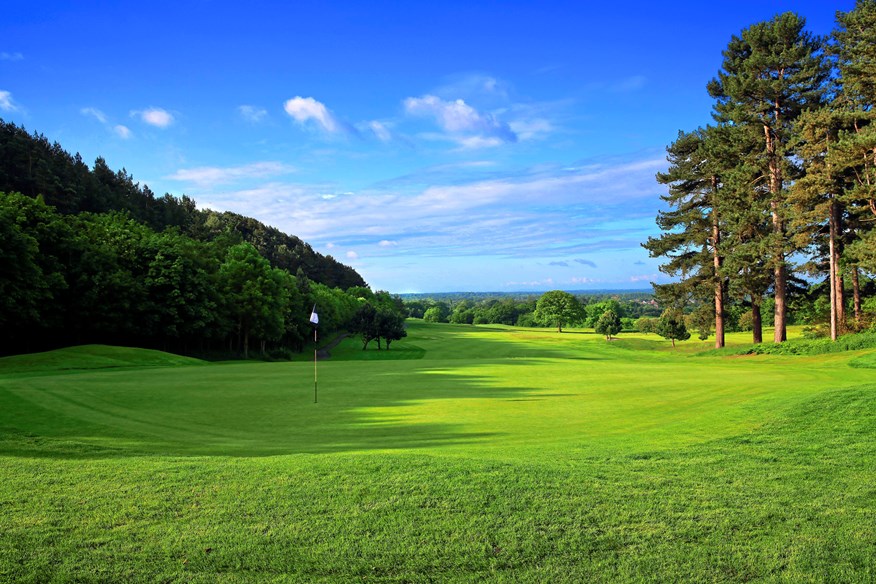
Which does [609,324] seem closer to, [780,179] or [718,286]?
[718,286]

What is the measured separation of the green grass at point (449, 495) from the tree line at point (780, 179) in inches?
1091

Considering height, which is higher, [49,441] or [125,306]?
[125,306]

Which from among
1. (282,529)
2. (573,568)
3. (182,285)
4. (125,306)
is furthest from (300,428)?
(182,285)

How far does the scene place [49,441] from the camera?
11109 mm

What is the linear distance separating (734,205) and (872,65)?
39.4ft

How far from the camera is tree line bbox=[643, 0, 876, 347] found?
35.0 m

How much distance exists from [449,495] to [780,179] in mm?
44798

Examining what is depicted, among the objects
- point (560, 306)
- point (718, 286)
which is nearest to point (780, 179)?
point (718, 286)

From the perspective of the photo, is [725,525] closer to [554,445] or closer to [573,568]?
[573,568]

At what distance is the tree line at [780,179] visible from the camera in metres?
35.0

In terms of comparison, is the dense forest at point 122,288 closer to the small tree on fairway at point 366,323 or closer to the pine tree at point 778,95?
the small tree on fairway at point 366,323

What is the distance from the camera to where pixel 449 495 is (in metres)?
6.69

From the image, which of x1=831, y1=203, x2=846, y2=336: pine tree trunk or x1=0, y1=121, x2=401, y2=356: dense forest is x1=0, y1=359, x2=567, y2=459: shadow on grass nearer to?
x1=0, y1=121, x2=401, y2=356: dense forest

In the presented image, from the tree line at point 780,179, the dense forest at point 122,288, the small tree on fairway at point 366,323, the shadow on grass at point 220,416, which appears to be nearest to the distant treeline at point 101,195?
the dense forest at point 122,288
